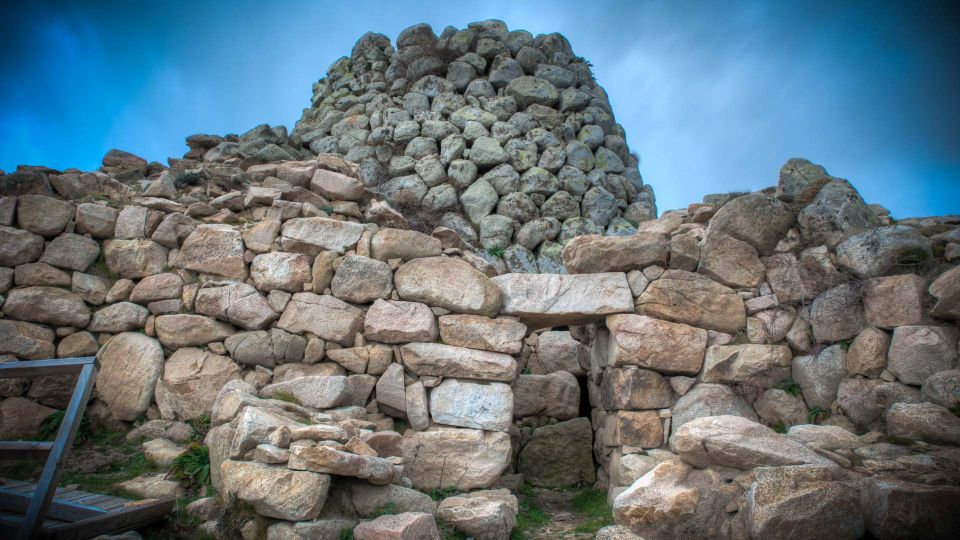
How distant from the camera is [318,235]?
5926 mm

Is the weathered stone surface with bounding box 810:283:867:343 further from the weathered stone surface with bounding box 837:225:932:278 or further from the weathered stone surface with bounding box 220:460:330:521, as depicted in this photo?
the weathered stone surface with bounding box 220:460:330:521

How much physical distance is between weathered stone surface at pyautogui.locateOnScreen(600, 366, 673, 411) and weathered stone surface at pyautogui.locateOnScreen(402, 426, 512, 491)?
143 cm

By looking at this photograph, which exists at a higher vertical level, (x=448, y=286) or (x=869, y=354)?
(x=448, y=286)

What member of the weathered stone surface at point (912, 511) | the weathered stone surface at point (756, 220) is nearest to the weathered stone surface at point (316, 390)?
the weathered stone surface at point (912, 511)

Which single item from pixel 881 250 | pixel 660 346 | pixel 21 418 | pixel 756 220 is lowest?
pixel 21 418

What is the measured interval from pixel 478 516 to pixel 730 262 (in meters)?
4.13

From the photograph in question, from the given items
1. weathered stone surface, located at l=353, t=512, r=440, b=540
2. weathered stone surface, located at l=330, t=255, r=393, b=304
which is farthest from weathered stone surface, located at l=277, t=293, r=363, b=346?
weathered stone surface, located at l=353, t=512, r=440, b=540

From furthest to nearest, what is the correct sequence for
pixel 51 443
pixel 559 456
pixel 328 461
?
1. pixel 559 456
2. pixel 328 461
3. pixel 51 443

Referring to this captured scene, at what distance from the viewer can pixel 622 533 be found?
147 inches

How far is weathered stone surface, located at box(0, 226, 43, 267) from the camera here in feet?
17.8

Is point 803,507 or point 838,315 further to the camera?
point 838,315

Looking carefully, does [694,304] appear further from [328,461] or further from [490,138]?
[490,138]

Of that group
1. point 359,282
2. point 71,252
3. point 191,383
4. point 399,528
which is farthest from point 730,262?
point 71,252

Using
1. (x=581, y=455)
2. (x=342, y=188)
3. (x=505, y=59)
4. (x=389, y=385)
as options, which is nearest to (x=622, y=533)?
(x=389, y=385)
